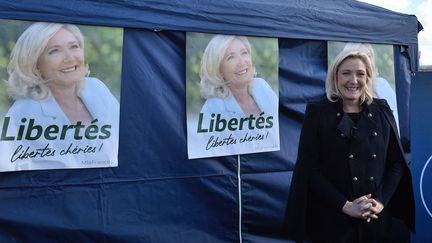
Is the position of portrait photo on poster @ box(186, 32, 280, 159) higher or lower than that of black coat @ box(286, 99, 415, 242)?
higher

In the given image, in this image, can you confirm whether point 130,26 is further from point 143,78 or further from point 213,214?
point 213,214

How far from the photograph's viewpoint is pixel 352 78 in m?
2.31

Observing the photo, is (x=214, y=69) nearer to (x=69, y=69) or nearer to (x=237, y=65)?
(x=237, y=65)

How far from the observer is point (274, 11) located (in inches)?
154

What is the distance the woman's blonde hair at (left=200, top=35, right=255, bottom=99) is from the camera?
369 centimetres

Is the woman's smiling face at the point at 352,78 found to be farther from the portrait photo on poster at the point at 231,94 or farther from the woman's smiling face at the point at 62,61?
the woman's smiling face at the point at 62,61

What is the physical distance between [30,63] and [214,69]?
132cm

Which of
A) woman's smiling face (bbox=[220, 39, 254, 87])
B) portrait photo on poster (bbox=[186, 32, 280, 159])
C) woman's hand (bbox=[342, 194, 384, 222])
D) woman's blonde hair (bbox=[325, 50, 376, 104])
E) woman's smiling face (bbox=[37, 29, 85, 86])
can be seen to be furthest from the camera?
woman's smiling face (bbox=[220, 39, 254, 87])

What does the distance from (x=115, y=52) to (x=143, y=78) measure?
0.89 ft

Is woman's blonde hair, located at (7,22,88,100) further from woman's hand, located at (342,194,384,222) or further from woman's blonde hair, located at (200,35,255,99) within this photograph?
woman's hand, located at (342,194,384,222)

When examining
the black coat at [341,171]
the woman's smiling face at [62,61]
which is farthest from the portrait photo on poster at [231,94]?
the black coat at [341,171]

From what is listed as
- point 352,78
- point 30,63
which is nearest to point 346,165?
point 352,78

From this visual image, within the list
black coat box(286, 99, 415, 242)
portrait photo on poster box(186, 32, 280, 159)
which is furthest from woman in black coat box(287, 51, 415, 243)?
portrait photo on poster box(186, 32, 280, 159)

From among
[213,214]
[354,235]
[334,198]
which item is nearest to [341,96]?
[334,198]
